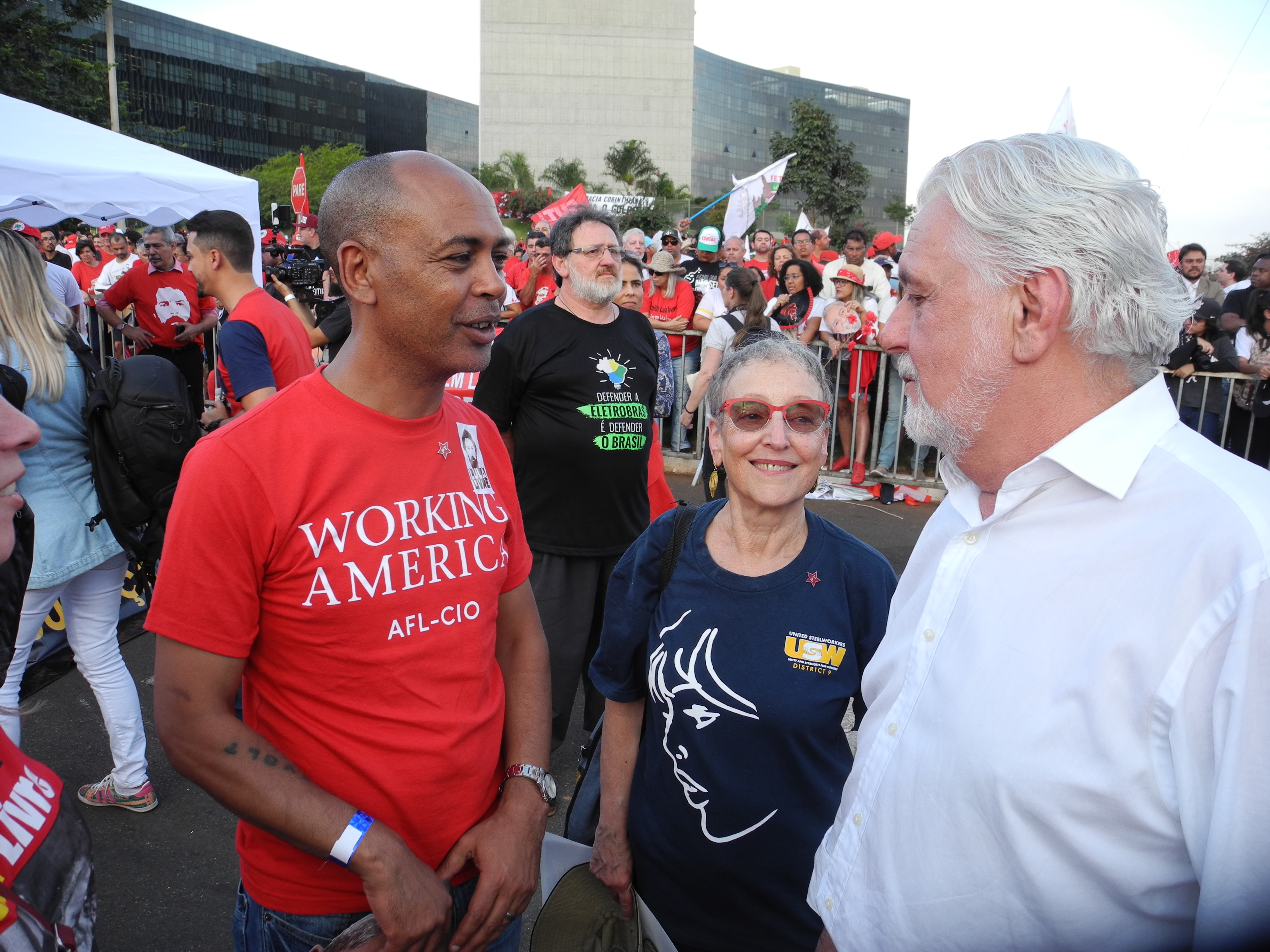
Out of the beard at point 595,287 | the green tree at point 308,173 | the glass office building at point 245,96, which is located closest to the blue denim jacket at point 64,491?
the beard at point 595,287

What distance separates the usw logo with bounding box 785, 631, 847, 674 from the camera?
1985 mm

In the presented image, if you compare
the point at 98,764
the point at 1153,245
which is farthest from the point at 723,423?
the point at 98,764

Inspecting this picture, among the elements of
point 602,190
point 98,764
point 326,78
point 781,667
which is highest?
point 326,78

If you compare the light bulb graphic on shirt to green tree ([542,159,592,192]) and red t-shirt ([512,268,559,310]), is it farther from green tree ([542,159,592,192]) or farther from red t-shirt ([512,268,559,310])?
green tree ([542,159,592,192])

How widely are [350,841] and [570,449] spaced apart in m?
2.18

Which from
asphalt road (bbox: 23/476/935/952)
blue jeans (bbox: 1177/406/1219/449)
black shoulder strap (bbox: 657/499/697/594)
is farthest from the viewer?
blue jeans (bbox: 1177/406/1219/449)

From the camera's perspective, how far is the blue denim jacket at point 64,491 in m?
3.22

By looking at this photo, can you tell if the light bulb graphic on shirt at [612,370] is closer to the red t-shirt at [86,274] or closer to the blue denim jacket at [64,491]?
the blue denim jacket at [64,491]

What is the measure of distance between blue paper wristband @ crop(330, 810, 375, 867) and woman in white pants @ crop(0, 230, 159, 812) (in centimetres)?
230

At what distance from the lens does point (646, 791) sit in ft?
7.05

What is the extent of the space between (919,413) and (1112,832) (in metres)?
0.77

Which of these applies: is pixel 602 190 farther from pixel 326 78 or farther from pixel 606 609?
pixel 606 609

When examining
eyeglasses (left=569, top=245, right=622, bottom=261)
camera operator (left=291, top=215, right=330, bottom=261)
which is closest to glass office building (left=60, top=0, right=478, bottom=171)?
camera operator (left=291, top=215, right=330, bottom=261)

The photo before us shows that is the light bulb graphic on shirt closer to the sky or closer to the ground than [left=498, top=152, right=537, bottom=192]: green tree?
closer to the ground
